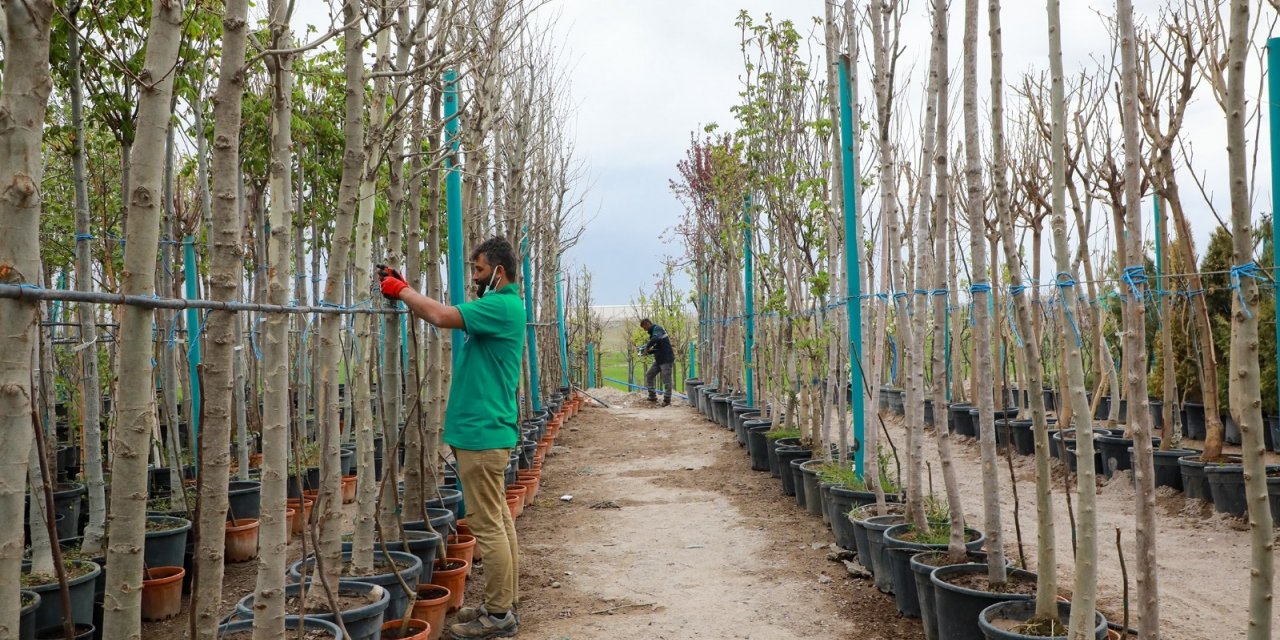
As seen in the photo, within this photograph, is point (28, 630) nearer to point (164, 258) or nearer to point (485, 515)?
point (485, 515)

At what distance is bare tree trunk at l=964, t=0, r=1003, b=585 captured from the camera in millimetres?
3126

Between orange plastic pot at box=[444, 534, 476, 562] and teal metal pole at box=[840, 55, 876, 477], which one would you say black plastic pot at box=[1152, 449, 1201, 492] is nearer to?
teal metal pole at box=[840, 55, 876, 477]

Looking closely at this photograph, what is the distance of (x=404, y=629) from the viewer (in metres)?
3.57

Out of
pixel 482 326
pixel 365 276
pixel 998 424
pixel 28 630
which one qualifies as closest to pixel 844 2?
pixel 482 326

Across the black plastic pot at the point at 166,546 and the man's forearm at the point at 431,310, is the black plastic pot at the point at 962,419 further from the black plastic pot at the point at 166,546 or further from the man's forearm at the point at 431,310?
the black plastic pot at the point at 166,546

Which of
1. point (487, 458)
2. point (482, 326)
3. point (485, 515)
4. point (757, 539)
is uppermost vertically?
point (482, 326)

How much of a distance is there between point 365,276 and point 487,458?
1.02 metres

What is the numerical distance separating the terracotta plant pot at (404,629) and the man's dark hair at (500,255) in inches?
63.4

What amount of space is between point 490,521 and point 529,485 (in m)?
3.20

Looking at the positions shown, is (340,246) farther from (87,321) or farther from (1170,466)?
(1170,466)

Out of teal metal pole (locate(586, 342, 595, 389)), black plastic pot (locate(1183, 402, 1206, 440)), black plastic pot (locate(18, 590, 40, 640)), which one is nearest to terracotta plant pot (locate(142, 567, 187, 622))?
black plastic pot (locate(18, 590, 40, 640))

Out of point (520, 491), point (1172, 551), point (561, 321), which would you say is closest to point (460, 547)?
point (520, 491)

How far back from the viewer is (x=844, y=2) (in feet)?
17.9

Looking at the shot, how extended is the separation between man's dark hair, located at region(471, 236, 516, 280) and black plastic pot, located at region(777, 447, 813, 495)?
389 cm
